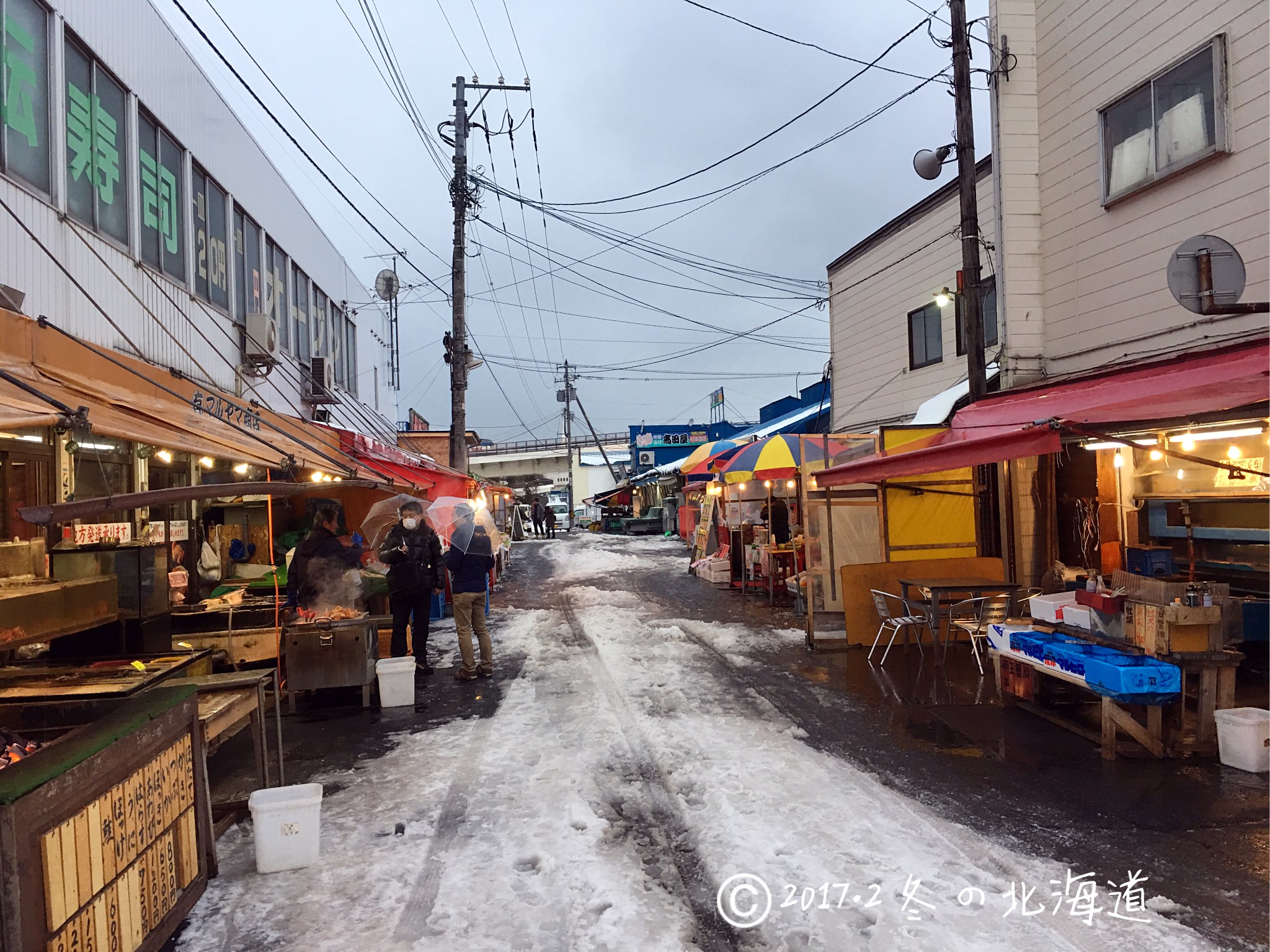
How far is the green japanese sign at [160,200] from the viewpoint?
9.59 meters

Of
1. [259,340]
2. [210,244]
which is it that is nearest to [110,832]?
[210,244]

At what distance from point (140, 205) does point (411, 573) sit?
5.82m

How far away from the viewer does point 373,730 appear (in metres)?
7.01

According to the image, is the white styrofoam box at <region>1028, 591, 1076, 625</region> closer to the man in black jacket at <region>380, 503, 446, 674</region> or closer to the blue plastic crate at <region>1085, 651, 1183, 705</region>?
the blue plastic crate at <region>1085, 651, 1183, 705</region>

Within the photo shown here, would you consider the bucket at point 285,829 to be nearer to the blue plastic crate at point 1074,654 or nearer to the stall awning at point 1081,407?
the blue plastic crate at point 1074,654

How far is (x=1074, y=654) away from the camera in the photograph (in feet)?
20.0

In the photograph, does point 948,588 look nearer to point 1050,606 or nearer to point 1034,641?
point 1050,606

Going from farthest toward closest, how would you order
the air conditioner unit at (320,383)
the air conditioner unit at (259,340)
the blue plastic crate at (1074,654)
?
1. the air conditioner unit at (320,383)
2. the air conditioner unit at (259,340)
3. the blue plastic crate at (1074,654)

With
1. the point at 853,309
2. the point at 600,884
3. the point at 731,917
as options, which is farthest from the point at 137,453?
the point at 853,309

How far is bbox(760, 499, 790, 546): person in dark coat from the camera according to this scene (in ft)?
53.8

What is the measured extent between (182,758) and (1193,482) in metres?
10.7

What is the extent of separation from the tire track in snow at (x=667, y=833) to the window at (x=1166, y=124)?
332 inches

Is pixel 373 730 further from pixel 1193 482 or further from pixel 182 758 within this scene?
pixel 1193 482

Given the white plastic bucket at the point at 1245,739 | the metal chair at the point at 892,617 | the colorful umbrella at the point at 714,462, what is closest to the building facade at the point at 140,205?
the colorful umbrella at the point at 714,462
